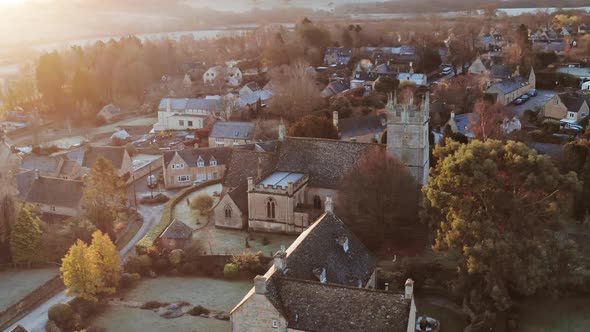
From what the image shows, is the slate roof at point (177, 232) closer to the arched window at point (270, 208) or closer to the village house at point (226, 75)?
the arched window at point (270, 208)

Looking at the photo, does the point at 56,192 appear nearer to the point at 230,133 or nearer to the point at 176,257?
the point at 176,257

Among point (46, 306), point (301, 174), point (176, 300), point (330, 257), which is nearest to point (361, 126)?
point (301, 174)

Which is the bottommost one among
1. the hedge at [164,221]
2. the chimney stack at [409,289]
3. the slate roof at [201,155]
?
the hedge at [164,221]

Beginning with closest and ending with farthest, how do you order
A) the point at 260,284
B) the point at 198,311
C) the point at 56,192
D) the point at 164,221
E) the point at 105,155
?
the point at 260,284 → the point at 198,311 → the point at 164,221 → the point at 56,192 → the point at 105,155

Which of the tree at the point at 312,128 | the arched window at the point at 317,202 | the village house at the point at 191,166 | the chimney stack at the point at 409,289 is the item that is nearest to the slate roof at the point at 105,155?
the village house at the point at 191,166

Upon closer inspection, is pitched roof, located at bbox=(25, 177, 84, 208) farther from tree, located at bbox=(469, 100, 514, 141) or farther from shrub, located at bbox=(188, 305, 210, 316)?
tree, located at bbox=(469, 100, 514, 141)
